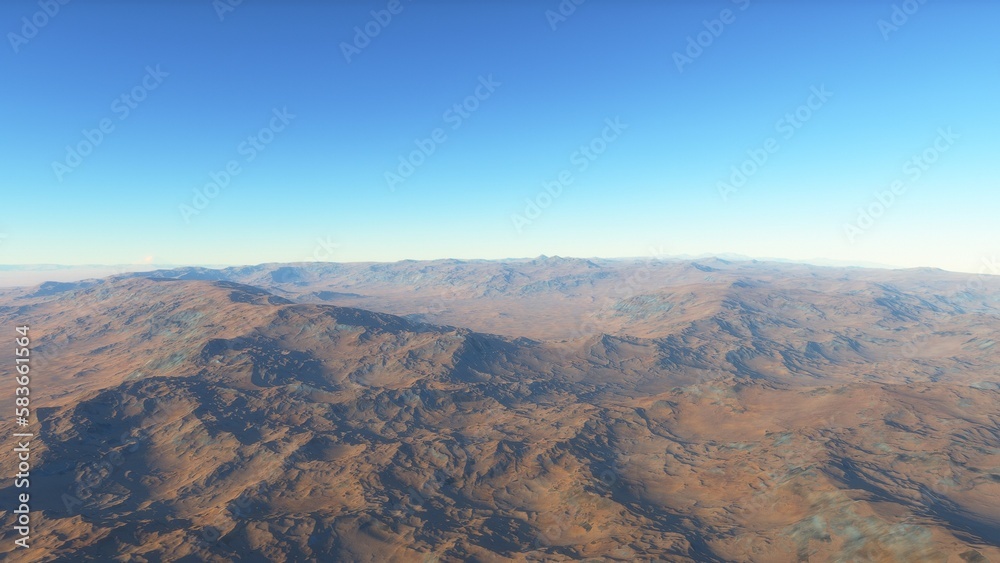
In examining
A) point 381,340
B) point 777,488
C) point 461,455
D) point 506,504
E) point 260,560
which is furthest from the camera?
point 381,340

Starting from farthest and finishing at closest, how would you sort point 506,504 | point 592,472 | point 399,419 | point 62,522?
1. point 399,419
2. point 592,472
3. point 506,504
4. point 62,522

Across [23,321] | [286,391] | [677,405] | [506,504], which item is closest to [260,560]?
[506,504]

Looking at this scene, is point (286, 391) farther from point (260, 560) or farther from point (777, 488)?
point (777, 488)

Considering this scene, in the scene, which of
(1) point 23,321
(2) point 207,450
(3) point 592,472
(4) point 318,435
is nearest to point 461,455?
(3) point 592,472

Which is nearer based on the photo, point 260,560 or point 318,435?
point 260,560

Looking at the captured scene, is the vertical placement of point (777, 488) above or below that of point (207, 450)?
above

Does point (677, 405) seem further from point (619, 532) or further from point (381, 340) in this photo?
point (381, 340)
